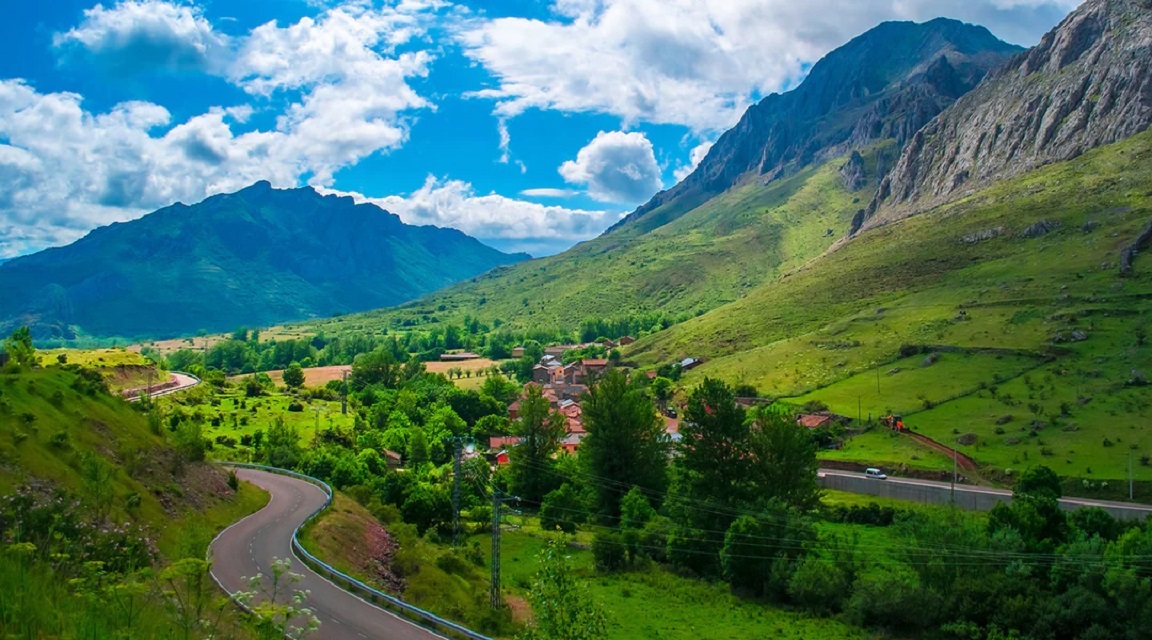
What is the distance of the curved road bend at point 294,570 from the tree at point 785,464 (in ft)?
108

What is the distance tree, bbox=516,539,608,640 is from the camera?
21.0m

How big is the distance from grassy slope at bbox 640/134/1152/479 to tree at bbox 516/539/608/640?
61641mm

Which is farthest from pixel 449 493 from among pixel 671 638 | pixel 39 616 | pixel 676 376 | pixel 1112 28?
pixel 1112 28

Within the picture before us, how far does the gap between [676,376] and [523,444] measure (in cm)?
5975

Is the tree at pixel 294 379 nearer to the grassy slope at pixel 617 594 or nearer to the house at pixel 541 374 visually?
the house at pixel 541 374

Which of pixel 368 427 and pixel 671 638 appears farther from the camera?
pixel 368 427

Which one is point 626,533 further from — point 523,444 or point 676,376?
point 676,376

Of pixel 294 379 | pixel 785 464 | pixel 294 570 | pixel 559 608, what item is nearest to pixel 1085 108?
pixel 785 464

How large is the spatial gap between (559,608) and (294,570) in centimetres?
1589

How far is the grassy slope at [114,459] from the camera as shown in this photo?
97.8 feet

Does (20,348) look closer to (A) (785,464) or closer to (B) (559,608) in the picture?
(B) (559,608)

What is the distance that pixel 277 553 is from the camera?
33375 mm

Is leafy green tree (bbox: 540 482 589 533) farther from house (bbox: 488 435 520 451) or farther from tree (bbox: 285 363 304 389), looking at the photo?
tree (bbox: 285 363 304 389)

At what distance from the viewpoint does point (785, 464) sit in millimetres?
59406
